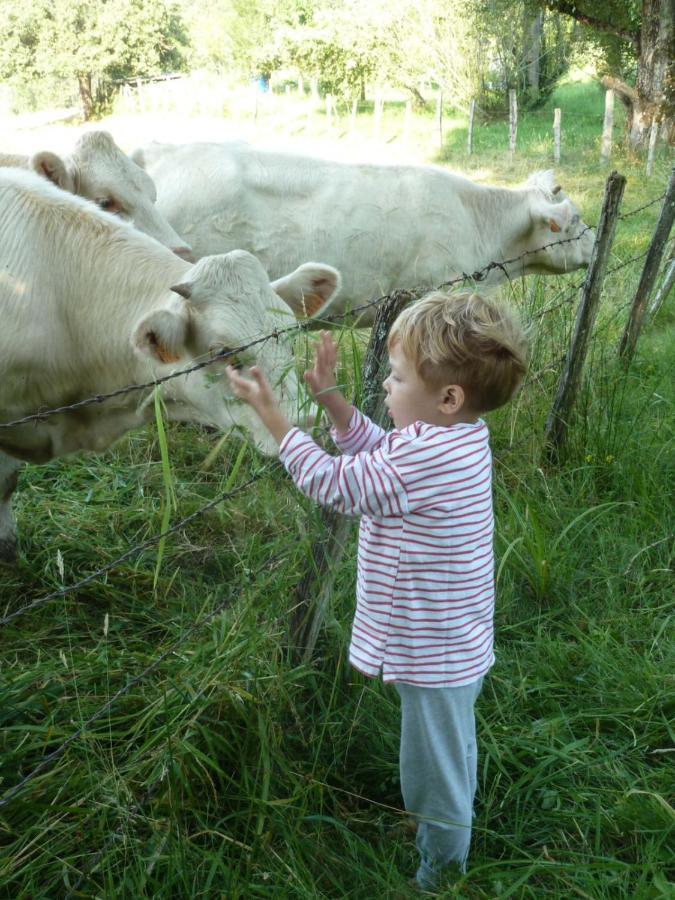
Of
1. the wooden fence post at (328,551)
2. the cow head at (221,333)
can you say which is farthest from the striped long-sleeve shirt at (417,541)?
the cow head at (221,333)

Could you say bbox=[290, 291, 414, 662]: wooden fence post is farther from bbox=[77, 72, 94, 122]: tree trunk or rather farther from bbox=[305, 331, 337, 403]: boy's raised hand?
bbox=[77, 72, 94, 122]: tree trunk

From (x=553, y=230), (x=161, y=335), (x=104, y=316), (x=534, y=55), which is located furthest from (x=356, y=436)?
(x=534, y=55)

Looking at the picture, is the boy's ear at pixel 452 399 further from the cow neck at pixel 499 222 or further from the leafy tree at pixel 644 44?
the leafy tree at pixel 644 44

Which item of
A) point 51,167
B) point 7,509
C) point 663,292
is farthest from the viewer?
point 663,292

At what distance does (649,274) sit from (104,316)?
10.8 feet

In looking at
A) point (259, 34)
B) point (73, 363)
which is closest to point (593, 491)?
point (73, 363)

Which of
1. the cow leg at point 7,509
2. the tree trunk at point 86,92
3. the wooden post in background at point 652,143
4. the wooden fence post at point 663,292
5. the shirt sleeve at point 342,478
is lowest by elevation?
the tree trunk at point 86,92

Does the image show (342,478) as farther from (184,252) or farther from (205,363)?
(184,252)

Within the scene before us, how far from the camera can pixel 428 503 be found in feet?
6.25

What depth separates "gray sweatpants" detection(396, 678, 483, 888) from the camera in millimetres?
2006

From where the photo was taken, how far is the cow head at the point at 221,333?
2.96 meters

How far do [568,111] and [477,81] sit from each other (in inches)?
145

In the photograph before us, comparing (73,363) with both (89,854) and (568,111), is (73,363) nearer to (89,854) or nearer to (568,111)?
(89,854)

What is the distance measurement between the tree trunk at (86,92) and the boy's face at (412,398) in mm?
42373
